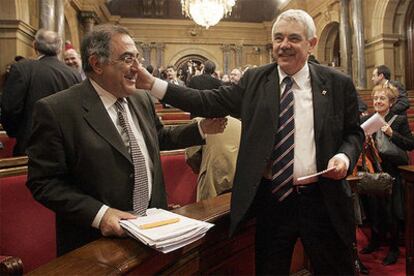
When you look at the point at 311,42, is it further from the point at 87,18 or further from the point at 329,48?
the point at 329,48

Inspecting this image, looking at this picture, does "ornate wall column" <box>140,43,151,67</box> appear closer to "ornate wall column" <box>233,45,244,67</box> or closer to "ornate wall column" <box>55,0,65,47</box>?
"ornate wall column" <box>233,45,244,67</box>

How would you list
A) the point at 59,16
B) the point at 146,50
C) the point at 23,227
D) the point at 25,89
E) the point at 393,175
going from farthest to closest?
the point at 146,50, the point at 59,16, the point at 393,175, the point at 25,89, the point at 23,227

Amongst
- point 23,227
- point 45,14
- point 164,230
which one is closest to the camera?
point 164,230

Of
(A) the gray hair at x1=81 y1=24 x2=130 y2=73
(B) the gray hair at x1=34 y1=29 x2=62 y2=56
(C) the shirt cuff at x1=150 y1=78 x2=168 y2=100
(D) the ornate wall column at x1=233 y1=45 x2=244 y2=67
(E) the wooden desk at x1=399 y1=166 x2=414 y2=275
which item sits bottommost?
(E) the wooden desk at x1=399 y1=166 x2=414 y2=275

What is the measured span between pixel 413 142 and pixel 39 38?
310 centimetres

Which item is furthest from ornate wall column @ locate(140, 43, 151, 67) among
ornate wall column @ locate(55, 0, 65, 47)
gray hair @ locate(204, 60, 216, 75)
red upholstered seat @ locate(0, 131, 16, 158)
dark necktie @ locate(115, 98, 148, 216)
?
dark necktie @ locate(115, 98, 148, 216)

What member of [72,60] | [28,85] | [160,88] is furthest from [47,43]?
[160,88]

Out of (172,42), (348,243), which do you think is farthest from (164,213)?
(172,42)

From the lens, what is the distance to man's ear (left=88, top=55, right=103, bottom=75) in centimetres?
148

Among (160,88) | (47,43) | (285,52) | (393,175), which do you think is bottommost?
(393,175)

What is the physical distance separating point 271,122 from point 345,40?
1073cm

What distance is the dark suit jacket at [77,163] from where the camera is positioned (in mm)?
1344

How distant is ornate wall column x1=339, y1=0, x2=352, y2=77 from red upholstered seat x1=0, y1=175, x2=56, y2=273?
1057cm

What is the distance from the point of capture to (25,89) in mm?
2869
